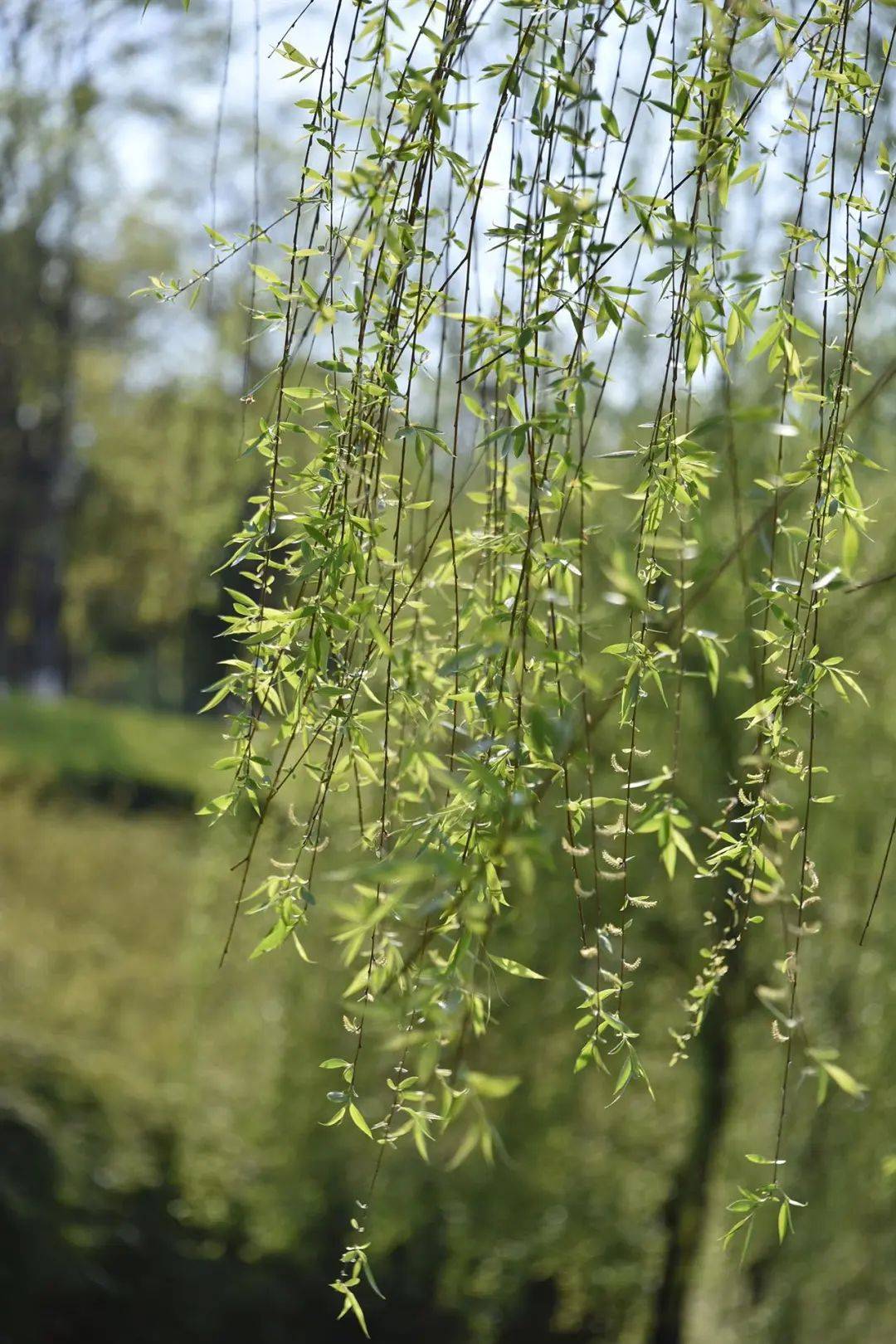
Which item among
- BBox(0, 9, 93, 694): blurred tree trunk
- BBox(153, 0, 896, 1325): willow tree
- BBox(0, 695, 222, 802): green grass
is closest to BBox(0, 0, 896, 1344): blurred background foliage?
BBox(0, 9, 93, 694): blurred tree trunk

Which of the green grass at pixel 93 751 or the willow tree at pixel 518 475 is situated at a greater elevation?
the willow tree at pixel 518 475

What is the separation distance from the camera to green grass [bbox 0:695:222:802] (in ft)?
37.8

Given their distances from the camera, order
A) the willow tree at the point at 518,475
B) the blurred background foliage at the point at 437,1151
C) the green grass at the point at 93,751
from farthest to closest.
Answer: the green grass at the point at 93,751 < the blurred background foliage at the point at 437,1151 < the willow tree at the point at 518,475

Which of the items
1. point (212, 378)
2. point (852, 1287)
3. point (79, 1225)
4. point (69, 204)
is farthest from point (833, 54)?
point (69, 204)

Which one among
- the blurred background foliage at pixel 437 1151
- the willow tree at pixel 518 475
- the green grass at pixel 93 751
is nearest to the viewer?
the willow tree at pixel 518 475

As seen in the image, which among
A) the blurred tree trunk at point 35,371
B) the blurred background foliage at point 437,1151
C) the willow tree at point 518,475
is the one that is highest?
the blurred tree trunk at point 35,371

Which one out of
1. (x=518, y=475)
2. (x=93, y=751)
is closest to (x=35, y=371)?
(x=93, y=751)

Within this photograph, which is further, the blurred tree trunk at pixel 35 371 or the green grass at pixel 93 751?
the green grass at pixel 93 751

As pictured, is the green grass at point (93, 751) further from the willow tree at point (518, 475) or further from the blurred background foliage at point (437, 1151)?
the willow tree at point (518, 475)

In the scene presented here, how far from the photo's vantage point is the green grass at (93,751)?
1152cm

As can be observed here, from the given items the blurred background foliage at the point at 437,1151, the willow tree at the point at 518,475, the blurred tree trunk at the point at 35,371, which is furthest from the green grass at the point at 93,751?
the willow tree at the point at 518,475

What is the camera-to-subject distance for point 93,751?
495 inches

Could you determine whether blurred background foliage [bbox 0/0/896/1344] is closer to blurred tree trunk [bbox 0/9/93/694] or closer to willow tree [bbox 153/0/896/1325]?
blurred tree trunk [bbox 0/9/93/694]

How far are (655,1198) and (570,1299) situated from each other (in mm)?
435
